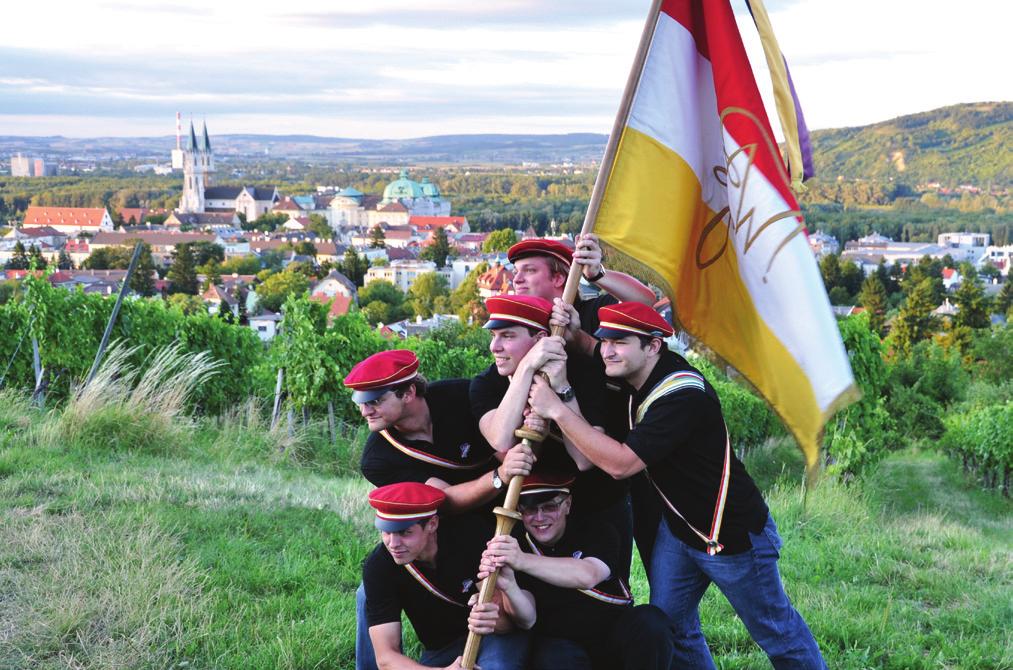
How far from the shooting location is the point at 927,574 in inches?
244

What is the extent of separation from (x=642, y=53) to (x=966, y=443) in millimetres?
20649

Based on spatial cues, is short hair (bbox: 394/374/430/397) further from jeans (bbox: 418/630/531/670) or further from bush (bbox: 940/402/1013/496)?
bush (bbox: 940/402/1013/496)

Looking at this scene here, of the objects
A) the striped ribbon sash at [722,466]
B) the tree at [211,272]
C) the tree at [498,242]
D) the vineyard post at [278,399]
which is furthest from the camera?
the tree at [498,242]

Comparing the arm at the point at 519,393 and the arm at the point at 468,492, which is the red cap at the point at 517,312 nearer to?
the arm at the point at 519,393

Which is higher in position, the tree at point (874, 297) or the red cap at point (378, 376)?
the red cap at point (378, 376)

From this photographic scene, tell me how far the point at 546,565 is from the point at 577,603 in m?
0.27

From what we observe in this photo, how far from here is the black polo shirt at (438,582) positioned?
3801 mm

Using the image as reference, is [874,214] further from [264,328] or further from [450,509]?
[450,509]

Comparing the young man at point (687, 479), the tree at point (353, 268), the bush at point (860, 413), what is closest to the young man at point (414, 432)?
the young man at point (687, 479)

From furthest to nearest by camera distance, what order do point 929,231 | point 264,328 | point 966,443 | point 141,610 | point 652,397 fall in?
1. point 929,231
2. point 264,328
3. point 966,443
4. point 141,610
5. point 652,397

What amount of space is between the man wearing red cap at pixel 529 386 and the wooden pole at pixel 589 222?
96 millimetres

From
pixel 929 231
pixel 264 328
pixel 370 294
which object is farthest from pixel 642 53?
pixel 929 231

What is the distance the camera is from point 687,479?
149 inches

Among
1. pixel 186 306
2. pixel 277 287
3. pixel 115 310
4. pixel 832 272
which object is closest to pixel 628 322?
pixel 115 310
